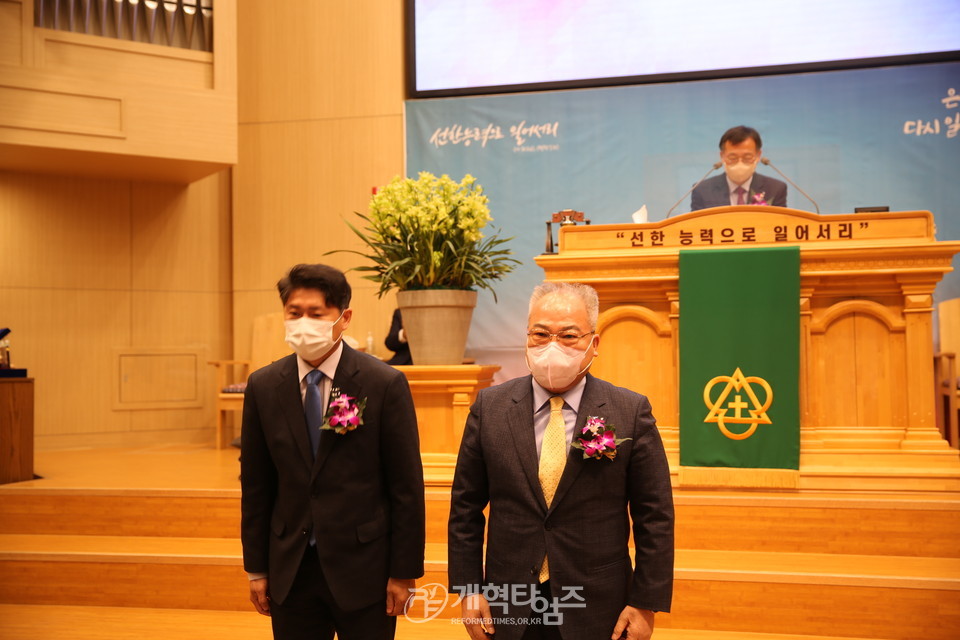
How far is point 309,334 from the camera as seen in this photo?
210 centimetres

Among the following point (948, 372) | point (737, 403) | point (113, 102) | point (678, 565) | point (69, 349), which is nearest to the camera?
point (678, 565)

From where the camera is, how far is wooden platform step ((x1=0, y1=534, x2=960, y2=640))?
126 inches

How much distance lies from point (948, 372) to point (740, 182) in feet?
6.04

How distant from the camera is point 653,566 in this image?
71.9 inches

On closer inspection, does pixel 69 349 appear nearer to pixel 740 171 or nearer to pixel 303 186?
pixel 303 186

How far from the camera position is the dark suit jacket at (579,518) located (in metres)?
1.83

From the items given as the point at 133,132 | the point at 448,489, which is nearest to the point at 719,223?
the point at 448,489

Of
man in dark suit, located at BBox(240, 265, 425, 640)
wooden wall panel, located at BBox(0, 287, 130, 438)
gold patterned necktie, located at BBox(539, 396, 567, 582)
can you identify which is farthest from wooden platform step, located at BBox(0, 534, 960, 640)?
wooden wall panel, located at BBox(0, 287, 130, 438)

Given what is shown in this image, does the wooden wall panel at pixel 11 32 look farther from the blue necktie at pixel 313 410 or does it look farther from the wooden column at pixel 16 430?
the blue necktie at pixel 313 410

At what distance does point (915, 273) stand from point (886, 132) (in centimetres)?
253

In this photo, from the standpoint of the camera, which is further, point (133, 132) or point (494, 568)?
point (133, 132)

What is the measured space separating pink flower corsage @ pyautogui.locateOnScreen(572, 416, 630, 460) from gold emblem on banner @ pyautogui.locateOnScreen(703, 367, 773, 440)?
7.37 ft

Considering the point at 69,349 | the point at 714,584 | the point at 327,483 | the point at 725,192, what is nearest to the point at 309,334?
the point at 327,483

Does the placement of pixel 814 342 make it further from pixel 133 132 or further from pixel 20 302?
pixel 20 302
